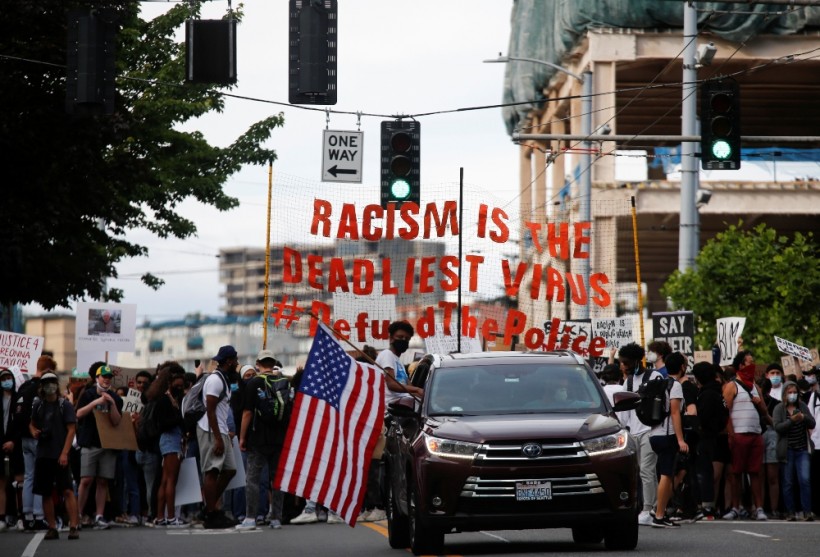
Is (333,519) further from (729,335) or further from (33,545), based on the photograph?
(729,335)

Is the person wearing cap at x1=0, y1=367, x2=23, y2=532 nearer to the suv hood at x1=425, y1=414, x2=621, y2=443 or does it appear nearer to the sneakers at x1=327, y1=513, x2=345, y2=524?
the sneakers at x1=327, y1=513, x2=345, y2=524

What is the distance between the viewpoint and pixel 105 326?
3016cm

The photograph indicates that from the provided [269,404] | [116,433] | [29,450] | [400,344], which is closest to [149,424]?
[116,433]

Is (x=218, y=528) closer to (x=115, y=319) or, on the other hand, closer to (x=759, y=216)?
(x=115, y=319)

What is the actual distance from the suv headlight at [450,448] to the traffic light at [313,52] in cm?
579

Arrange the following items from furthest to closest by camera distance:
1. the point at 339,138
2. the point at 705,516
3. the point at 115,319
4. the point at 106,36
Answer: the point at 115,319
the point at 339,138
the point at 705,516
the point at 106,36

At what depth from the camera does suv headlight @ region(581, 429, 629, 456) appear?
13711mm

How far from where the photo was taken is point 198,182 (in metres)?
39.6

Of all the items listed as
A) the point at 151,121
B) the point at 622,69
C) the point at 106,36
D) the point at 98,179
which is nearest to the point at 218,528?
the point at 106,36

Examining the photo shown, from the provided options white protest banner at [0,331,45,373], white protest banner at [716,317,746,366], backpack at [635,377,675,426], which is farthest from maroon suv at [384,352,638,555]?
white protest banner at [716,317,746,366]

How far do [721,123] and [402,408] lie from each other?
894cm

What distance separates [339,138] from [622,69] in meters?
31.0

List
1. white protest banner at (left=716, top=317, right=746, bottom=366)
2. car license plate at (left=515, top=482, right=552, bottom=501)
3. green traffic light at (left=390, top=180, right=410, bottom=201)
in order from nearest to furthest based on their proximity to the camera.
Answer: car license plate at (left=515, top=482, right=552, bottom=501) < green traffic light at (left=390, top=180, right=410, bottom=201) < white protest banner at (left=716, top=317, right=746, bottom=366)

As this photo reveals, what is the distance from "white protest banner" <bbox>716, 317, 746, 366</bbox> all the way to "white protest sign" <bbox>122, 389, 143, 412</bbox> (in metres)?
10.2
